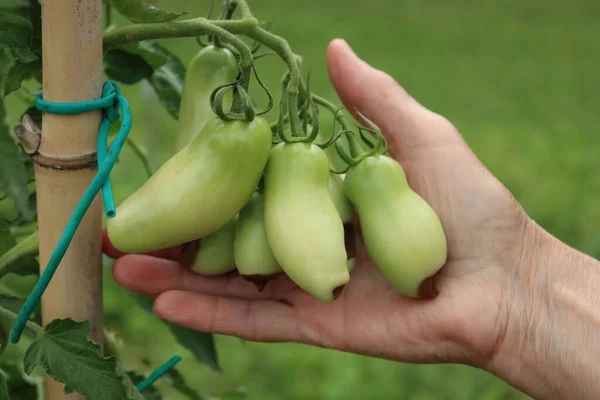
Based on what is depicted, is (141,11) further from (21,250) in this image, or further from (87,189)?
(21,250)

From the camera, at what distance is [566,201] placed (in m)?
2.64

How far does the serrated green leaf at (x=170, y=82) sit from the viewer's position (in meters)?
0.94

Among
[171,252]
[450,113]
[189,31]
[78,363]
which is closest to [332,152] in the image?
[171,252]

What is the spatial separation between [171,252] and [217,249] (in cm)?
18

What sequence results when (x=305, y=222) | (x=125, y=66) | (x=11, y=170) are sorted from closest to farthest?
(x=11, y=170), (x=305, y=222), (x=125, y=66)

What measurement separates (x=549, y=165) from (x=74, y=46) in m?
2.73

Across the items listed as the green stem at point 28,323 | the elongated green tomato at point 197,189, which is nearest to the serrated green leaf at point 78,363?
the green stem at point 28,323

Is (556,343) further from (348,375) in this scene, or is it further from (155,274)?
(348,375)

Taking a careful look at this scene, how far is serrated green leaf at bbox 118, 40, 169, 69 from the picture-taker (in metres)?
0.86

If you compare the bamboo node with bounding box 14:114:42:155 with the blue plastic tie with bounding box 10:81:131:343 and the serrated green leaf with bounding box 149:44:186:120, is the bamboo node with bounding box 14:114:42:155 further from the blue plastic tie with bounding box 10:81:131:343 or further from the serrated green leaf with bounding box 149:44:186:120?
the serrated green leaf with bounding box 149:44:186:120

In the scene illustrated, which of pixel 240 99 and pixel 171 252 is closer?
pixel 240 99

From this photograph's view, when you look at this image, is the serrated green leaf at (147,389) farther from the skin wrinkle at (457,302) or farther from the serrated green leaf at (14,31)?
the serrated green leaf at (14,31)

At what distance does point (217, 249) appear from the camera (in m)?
0.90

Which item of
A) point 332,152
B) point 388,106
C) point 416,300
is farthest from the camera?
point 332,152
